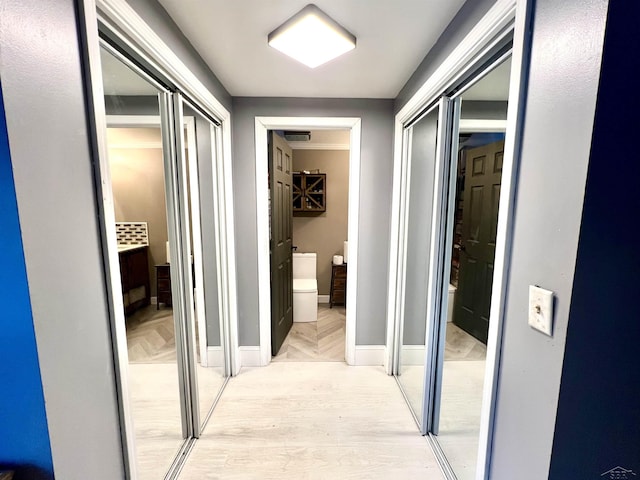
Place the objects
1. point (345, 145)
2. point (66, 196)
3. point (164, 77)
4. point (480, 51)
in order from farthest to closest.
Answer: point (345, 145)
point (164, 77)
point (480, 51)
point (66, 196)

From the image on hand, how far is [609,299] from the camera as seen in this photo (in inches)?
25.5

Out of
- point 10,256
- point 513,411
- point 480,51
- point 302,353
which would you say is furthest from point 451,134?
point 302,353

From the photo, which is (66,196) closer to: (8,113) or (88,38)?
(8,113)

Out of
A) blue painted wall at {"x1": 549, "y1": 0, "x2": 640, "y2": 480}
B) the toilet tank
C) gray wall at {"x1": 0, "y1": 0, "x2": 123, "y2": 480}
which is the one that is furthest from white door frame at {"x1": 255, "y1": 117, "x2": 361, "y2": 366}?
blue painted wall at {"x1": 549, "y1": 0, "x2": 640, "y2": 480}

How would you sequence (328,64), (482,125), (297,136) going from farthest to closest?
(297,136), (482,125), (328,64)

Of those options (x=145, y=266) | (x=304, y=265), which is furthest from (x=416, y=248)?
(x=145, y=266)

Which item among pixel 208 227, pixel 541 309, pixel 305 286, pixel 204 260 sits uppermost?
pixel 208 227

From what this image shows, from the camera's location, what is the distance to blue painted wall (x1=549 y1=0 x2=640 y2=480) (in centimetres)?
58

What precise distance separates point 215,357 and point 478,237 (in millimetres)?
2516

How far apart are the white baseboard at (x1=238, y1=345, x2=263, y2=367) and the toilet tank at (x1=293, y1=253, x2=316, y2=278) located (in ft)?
4.34

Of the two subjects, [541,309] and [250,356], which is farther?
[250,356]

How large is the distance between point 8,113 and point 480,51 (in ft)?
5.01

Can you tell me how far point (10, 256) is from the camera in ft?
2.00

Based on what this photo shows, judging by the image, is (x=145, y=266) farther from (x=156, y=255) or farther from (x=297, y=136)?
(x=297, y=136)
